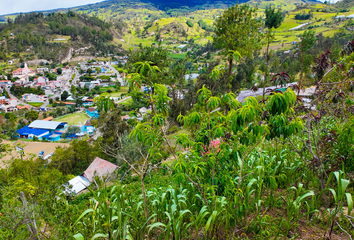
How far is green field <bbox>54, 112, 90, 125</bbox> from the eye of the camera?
1517 inches

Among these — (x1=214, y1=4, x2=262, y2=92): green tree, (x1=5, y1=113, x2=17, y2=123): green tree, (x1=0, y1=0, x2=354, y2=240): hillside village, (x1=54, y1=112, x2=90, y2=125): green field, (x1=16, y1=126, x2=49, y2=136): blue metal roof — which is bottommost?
(x1=54, y1=112, x2=90, y2=125): green field

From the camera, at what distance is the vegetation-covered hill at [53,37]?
7838cm

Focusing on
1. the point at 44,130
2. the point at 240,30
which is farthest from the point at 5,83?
the point at 240,30

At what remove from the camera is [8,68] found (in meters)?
67.6

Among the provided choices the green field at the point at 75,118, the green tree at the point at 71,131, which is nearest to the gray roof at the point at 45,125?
the green field at the point at 75,118

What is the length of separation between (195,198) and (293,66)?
26.4 m

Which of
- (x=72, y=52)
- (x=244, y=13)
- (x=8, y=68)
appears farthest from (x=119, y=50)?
(x=244, y=13)

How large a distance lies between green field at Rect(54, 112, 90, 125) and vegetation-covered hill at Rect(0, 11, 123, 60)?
5021 cm

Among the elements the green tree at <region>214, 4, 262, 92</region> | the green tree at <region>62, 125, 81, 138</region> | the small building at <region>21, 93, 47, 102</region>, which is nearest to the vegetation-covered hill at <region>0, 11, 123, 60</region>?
the small building at <region>21, 93, 47, 102</region>

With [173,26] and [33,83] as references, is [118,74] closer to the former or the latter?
[33,83]

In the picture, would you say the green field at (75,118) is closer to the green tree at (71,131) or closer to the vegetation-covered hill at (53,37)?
the green tree at (71,131)

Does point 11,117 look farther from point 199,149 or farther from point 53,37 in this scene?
point 53,37

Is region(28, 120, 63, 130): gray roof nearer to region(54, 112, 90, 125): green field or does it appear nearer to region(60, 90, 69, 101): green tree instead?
region(54, 112, 90, 125): green field

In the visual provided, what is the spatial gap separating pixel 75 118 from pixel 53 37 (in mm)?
A: 65559
